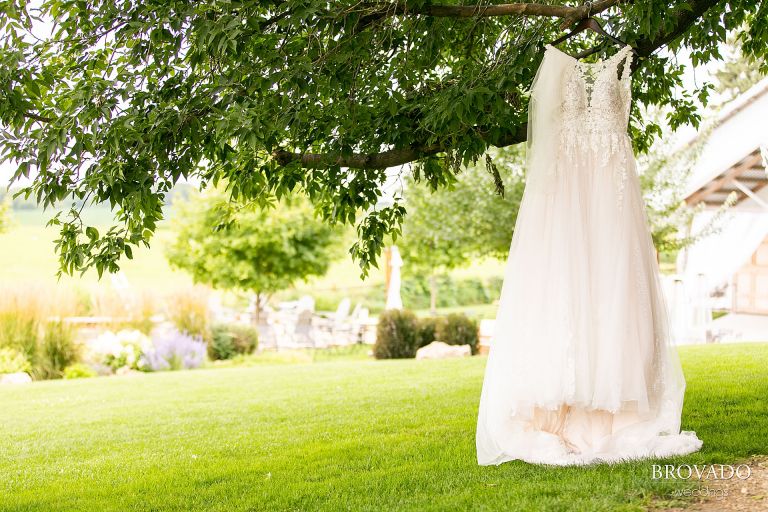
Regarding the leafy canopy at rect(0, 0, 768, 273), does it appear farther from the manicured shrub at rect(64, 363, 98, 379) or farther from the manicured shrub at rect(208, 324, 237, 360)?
the manicured shrub at rect(208, 324, 237, 360)

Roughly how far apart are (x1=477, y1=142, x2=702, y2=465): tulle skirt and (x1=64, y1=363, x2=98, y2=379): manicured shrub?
973 cm

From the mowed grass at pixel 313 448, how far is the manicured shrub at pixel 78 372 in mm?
2423

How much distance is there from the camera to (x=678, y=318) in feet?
53.1

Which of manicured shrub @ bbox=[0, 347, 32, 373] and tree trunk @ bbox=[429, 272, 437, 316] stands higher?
tree trunk @ bbox=[429, 272, 437, 316]

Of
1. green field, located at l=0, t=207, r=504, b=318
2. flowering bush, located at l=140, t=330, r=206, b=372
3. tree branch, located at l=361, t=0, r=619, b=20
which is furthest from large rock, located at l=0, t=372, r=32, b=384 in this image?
green field, located at l=0, t=207, r=504, b=318

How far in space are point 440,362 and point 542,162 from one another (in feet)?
24.2

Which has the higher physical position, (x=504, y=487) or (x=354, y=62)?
(x=354, y=62)

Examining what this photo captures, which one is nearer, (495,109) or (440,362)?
(495,109)

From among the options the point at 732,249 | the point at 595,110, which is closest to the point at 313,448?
the point at 595,110

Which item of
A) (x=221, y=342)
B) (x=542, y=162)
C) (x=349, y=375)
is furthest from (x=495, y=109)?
(x=221, y=342)

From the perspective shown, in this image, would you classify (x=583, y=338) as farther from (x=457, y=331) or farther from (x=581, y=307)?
(x=457, y=331)

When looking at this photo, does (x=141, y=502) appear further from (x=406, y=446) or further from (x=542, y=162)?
(x=542, y=162)

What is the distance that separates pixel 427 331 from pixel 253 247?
21.7 ft

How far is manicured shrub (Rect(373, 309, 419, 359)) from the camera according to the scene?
593 inches
